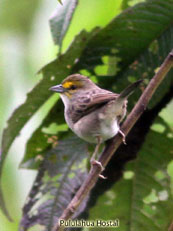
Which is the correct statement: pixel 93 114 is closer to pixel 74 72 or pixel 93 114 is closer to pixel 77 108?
pixel 77 108

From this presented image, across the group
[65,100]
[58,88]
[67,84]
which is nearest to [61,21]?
[58,88]

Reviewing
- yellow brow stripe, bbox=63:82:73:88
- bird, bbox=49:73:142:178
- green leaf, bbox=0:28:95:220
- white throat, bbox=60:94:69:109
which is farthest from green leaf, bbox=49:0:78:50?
yellow brow stripe, bbox=63:82:73:88

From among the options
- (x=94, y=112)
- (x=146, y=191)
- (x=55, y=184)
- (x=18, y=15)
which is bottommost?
(x=146, y=191)

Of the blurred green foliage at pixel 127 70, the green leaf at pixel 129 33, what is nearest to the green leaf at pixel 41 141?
the blurred green foliage at pixel 127 70

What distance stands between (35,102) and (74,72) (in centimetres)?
27

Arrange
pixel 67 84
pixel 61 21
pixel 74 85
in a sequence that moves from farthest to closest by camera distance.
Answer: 1. pixel 74 85
2. pixel 67 84
3. pixel 61 21

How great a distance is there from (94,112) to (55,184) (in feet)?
1.58

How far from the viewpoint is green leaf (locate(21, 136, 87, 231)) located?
98.6 inches

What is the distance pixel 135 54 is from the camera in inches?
99.3

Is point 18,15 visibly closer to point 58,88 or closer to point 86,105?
point 58,88

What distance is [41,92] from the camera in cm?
246

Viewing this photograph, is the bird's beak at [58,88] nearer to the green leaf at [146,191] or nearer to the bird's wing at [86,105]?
the bird's wing at [86,105]

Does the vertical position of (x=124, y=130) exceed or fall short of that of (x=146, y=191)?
it exceeds it

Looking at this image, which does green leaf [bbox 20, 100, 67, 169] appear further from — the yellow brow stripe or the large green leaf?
the large green leaf
